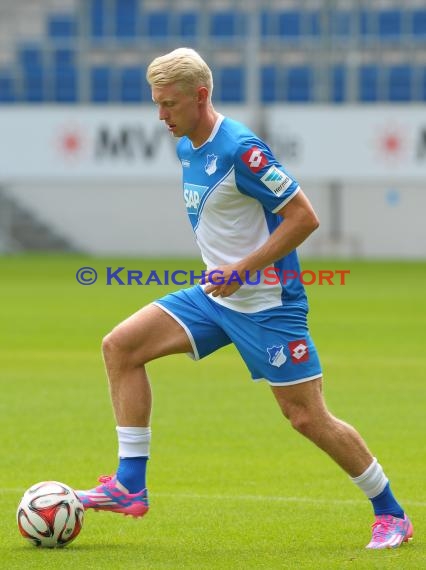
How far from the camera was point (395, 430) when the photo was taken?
10.1 metres

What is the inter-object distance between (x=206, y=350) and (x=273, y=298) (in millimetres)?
434

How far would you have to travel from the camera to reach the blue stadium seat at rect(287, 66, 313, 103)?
130 feet

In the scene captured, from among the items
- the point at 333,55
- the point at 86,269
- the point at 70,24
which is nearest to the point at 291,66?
the point at 333,55

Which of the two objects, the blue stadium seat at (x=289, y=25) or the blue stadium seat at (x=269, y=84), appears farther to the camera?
the blue stadium seat at (x=289, y=25)

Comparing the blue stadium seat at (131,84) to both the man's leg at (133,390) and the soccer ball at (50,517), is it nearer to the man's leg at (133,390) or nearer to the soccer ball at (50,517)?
the man's leg at (133,390)

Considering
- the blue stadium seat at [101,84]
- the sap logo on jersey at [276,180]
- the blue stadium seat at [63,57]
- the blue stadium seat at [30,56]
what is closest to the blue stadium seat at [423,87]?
the blue stadium seat at [101,84]

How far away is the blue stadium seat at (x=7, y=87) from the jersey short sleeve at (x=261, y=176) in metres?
34.9

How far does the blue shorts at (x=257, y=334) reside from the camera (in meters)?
6.14

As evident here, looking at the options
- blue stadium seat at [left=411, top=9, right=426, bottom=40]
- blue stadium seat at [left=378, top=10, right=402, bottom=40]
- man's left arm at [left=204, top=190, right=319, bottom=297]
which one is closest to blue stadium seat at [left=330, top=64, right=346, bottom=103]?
blue stadium seat at [left=378, top=10, right=402, bottom=40]

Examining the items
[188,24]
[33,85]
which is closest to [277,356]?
[33,85]

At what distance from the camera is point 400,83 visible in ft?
130

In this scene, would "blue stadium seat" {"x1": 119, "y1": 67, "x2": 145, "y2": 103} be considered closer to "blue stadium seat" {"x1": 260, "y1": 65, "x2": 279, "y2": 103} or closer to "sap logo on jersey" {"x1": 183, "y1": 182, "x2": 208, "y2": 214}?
"blue stadium seat" {"x1": 260, "y1": 65, "x2": 279, "y2": 103}

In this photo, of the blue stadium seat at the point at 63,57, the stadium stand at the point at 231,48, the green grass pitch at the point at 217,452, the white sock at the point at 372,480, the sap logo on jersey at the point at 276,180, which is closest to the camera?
the sap logo on jersey at the point at 276,180

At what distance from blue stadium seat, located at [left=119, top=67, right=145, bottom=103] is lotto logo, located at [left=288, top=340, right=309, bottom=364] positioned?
33.7 m
